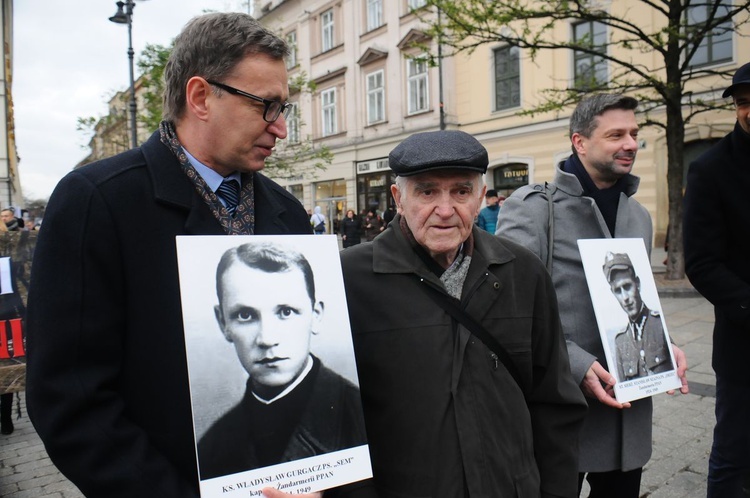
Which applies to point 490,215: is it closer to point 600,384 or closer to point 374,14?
point 600,384

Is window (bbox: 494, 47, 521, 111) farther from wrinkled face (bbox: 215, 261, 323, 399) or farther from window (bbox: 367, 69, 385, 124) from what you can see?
wrinkled face (bbox: 215, 261, 323, 399)

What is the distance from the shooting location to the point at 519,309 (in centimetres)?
165

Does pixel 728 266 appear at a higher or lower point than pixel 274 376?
higher

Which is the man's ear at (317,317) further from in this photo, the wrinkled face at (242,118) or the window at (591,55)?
the window at (591,55)

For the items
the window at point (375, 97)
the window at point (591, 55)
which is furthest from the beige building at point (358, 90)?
the window at point (591, 55)

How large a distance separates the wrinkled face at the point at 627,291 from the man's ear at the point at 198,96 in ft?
5.35

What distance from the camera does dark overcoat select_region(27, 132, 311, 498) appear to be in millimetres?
1160

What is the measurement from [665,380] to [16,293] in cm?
391

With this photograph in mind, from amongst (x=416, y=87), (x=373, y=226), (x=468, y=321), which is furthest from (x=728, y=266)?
(x=416, y=87)

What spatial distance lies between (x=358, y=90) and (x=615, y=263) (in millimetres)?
23709

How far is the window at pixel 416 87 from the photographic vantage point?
2156 centimetres

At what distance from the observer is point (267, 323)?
125 cm

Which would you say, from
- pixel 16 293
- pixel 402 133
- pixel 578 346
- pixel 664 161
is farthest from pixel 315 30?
pixel 578 346

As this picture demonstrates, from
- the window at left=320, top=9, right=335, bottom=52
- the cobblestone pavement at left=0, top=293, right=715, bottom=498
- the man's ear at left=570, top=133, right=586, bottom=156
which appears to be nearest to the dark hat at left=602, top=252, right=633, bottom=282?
the man's ear at left=570, top=133, right=586, bottom=156
